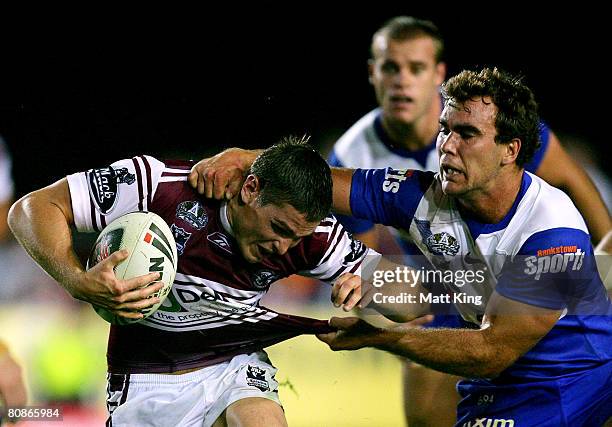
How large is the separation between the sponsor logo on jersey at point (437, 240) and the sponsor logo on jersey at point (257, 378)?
0.71m

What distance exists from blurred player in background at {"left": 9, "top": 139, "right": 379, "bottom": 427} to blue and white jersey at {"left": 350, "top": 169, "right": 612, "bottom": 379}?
218 mm

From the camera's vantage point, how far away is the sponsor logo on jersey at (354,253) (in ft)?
9.33

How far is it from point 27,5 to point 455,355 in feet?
9.59

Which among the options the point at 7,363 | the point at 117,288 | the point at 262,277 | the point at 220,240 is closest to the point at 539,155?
the point at 262,277

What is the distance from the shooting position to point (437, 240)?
297cm

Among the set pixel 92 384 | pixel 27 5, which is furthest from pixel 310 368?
pixel 27 5

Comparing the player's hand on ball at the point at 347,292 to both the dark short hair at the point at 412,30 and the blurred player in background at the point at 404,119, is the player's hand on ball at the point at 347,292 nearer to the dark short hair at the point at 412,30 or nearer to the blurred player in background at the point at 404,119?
the blurred player in background at the point at 404,119

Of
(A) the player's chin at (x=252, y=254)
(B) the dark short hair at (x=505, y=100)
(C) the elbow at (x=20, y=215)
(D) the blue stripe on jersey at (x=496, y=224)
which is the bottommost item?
(A) the player's chin at (x=252, y=254)

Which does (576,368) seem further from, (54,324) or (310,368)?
(54,324)

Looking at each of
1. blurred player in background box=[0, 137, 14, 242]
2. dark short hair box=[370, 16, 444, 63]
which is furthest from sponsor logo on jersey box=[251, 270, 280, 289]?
blurred player in background box=[0, 137, 14, 242]

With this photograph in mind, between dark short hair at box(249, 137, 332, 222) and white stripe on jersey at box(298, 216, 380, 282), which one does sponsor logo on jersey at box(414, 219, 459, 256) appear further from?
dark short hair at box(249, 137, 332, 222)

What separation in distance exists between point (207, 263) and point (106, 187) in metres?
0.39

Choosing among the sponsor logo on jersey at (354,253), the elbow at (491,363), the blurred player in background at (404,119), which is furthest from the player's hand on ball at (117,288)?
the blurred player in background at (404,119)

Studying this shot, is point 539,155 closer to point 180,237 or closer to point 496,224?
point 496,224
